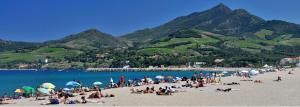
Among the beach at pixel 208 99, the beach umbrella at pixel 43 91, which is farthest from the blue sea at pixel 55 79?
the beach at pixel 208 99

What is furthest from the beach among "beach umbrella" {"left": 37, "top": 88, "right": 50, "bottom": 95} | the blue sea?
the blue sea

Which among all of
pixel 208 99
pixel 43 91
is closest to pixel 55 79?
pixel 43 91

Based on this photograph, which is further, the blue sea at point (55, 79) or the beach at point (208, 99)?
the blue sea at point (55, 79)

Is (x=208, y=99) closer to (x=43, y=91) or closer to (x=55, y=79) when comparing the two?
(x=43, y=91)

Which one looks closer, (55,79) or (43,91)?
(43,91)

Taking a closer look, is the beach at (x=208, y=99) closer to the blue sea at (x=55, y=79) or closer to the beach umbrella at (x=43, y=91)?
the beach umbrella at (x=43, y=91)

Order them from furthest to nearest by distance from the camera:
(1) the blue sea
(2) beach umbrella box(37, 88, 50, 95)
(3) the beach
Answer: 1. (1) the blue sea
2. (2) beach umbrella box(37, 88, 50, 95)
3. (3) the beach

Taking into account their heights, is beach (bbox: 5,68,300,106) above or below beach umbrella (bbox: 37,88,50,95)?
below

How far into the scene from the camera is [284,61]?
584ft

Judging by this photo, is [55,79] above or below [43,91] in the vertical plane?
below

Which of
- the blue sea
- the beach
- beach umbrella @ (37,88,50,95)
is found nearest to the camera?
the beach

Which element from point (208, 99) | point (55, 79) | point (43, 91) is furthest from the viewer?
point (55, 79)

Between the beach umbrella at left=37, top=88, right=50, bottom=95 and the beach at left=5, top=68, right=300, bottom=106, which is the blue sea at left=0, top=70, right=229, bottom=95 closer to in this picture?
the beach umbrella at left=37, top=88, right=50, bottom=95

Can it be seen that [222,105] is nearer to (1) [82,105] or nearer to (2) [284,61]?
(1) [82,105]
